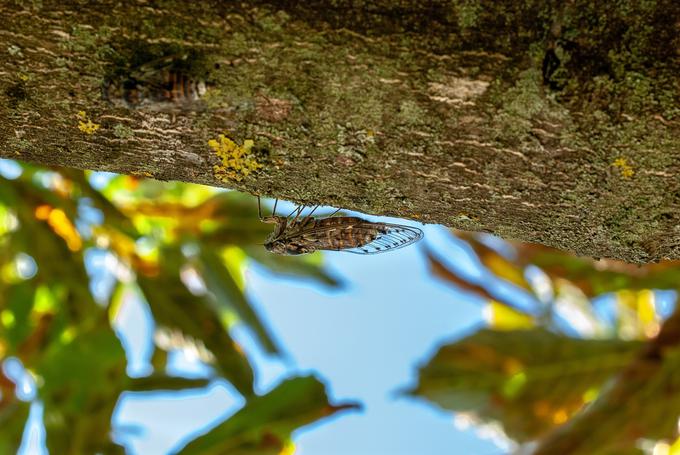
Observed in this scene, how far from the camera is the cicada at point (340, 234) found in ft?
6.93

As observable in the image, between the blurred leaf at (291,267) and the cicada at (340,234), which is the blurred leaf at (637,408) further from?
the cicada at (340,234)

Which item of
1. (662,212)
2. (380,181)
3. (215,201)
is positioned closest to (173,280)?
(215,201)

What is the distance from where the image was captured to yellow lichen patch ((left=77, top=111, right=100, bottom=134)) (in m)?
1.42

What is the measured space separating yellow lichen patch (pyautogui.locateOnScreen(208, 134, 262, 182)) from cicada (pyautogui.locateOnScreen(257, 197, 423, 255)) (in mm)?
593

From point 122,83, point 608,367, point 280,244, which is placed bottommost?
point 608,367

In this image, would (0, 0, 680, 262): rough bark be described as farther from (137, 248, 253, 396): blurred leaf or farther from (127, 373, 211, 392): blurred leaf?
(137, 248, 253, 396): blurred leaf

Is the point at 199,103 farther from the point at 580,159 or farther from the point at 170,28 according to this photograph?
the point at 580,159

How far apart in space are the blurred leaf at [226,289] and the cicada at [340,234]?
160 cm

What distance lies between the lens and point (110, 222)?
336 centimetres

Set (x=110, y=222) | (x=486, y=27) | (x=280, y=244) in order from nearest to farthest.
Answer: (x=486, y=27), (x=280, y=244), (x=110, y=222)

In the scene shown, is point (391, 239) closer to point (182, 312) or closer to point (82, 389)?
point (82, 389)

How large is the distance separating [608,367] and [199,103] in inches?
131

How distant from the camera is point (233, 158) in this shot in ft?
4.71

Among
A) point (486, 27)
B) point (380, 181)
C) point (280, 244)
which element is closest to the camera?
point (486, 27)
